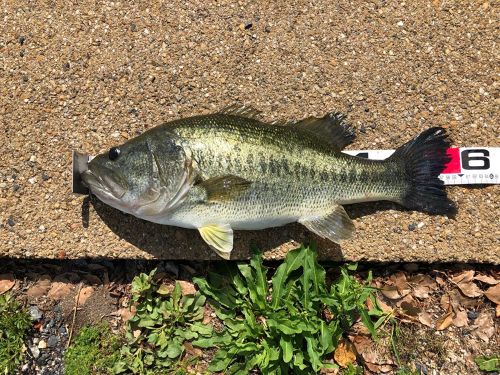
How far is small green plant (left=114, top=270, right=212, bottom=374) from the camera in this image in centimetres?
365

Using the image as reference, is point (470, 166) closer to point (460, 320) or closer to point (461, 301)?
point (461, 301)

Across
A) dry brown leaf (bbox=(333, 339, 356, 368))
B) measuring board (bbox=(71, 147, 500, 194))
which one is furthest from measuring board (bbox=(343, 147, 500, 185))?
dry brown leaf (bbox=(333, 339, 356, 368))

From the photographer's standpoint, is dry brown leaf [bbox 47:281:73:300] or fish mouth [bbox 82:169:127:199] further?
dry brown leaf [bbox 47:281:73:300]

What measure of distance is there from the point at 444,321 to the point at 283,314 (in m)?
1.40

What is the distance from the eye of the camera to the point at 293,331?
3.29 metres

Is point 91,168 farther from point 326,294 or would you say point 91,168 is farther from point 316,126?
point 326,294

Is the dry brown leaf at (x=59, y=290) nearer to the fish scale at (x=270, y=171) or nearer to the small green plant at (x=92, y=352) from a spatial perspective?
the small green plant at (x=92, y=352)

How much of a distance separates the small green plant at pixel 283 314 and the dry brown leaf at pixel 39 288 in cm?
132

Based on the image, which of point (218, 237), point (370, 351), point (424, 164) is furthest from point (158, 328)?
point (424, 164)

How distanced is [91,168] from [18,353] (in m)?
1.82

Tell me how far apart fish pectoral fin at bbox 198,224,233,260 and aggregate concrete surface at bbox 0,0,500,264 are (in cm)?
42

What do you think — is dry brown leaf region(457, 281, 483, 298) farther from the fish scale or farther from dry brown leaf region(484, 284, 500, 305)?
the fish scale

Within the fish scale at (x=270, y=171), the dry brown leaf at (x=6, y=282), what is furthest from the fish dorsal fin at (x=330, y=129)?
the dry brown leaf at (x=6, y=282)

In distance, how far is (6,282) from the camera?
3834mm
